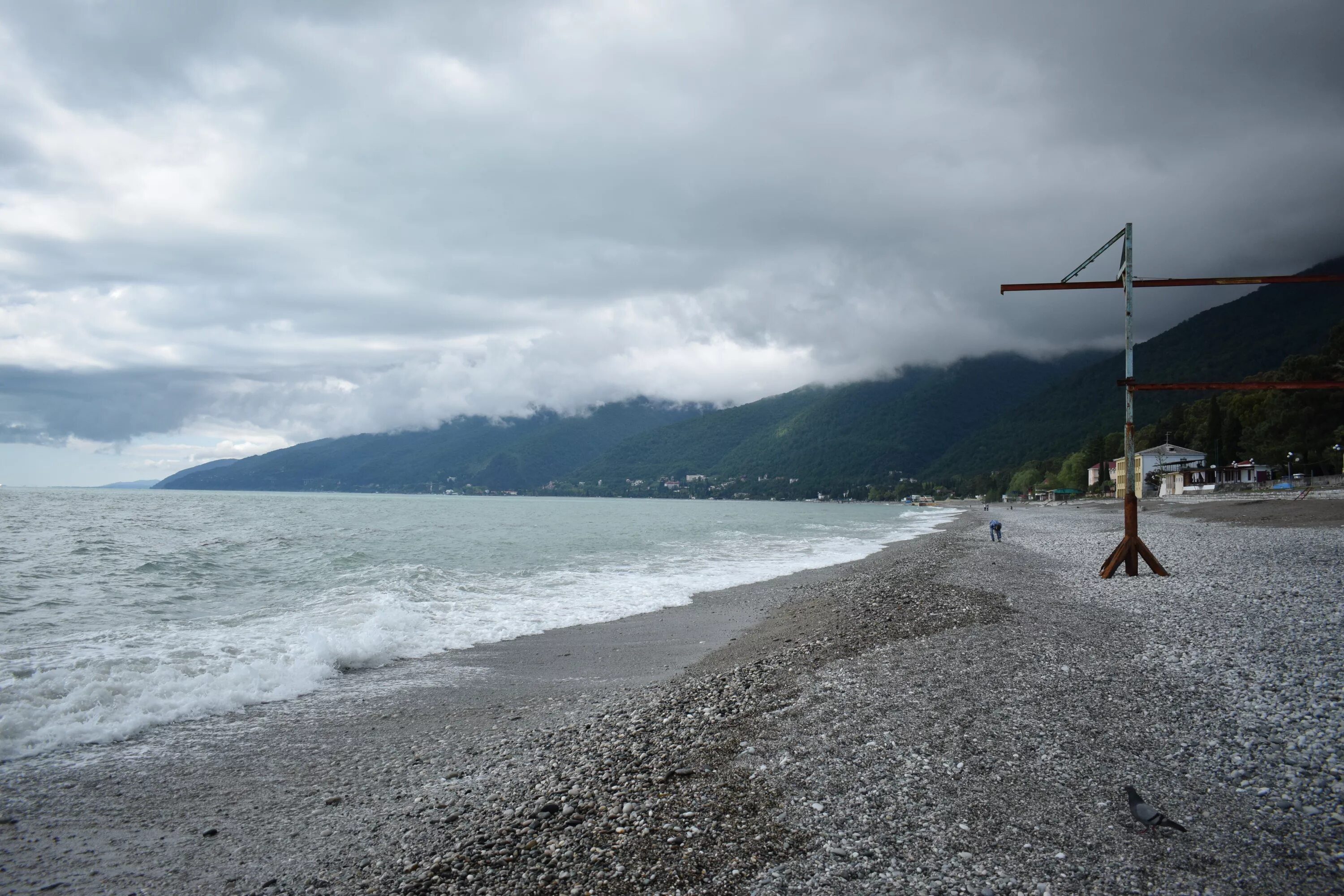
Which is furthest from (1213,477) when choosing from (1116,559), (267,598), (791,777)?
(267,598)

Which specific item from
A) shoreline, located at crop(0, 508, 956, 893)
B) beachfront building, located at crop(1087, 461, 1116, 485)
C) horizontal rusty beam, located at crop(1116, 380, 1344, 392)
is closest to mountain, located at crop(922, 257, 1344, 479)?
beachfront building, located at crop(1087, 461, 1116, 485)

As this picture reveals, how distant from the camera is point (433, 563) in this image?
26.2 m

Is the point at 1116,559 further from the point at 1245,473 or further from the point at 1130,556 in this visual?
the point at 1245,473

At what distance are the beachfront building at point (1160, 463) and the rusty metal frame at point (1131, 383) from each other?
79573mm

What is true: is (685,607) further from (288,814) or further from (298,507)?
(298,507)

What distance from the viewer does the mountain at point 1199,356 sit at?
143 meters

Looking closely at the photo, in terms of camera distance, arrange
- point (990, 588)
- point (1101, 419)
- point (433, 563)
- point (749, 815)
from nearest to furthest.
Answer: point (749, 815) → point (990, 588) → point (433, 563) → point (1101, 419)

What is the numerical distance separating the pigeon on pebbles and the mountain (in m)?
154

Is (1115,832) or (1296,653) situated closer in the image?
(1115,832)

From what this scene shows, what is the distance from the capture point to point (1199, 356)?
518 ft

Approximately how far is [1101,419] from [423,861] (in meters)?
202

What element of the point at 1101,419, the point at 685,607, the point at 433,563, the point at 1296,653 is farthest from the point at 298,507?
the point at 1101,419

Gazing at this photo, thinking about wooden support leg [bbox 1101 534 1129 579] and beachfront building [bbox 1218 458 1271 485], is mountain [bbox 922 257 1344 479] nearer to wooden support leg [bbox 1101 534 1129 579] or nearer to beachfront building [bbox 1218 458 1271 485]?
beachfront building [bbox 1218 458 1271 485]

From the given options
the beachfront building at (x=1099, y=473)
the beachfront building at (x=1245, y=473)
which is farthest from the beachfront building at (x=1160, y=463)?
the beachfront building at (x=1099, y=473)
